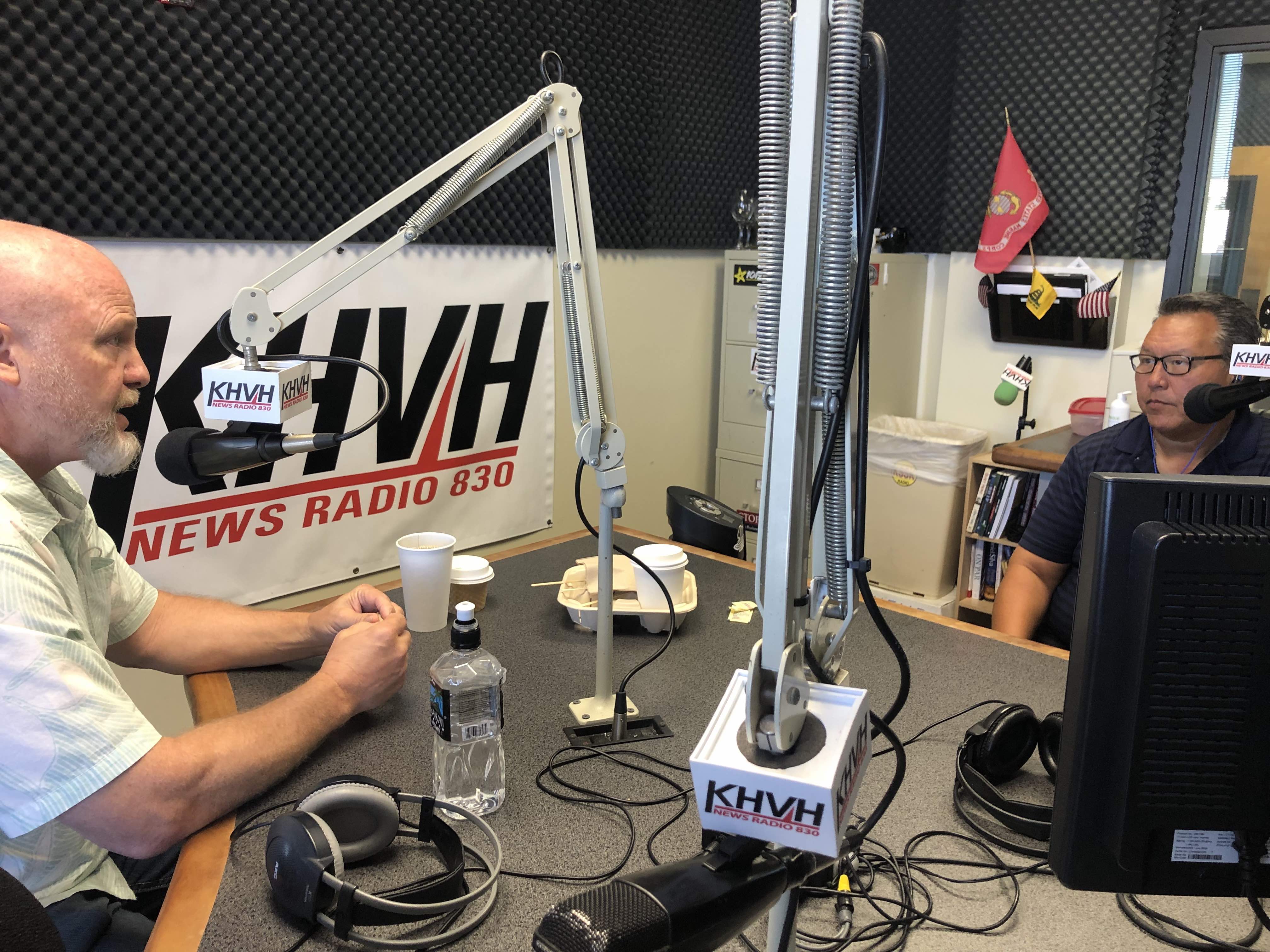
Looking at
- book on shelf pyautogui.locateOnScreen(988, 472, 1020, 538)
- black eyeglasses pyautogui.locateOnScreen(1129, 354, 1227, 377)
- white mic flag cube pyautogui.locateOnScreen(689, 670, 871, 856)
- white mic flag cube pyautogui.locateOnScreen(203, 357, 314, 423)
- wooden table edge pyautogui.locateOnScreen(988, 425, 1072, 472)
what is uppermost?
black eyeglasses pyautogui.locateOnScreen(1129, 354, 1227, 377)

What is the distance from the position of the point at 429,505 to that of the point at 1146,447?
6.33ft

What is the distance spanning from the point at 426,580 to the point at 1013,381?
8.40 ft

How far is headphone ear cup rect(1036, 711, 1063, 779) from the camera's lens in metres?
1.24

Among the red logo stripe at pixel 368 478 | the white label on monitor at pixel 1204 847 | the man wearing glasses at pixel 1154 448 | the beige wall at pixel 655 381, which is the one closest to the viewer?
the white label on monitor at pixel 1204 847

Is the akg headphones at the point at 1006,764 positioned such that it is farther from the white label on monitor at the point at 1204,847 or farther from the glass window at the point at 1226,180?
the glass window at the point at 1226,180

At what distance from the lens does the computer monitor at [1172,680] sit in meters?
0.64


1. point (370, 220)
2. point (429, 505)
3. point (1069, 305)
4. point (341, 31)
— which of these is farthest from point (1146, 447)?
point (341, 31)

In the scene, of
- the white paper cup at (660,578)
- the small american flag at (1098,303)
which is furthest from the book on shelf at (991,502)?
the white paper cup at (660,578)

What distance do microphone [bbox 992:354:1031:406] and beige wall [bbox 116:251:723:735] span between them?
3.62 ft

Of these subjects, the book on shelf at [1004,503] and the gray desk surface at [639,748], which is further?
the book on shelf at [1004,503]

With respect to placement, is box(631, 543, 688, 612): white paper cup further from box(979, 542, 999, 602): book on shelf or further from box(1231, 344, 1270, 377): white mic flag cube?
box(979, 542, 999, 602): book on shelf

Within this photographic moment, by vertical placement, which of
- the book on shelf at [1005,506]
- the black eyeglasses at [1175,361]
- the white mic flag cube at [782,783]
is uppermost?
the black eyeglasses at [1175,361]

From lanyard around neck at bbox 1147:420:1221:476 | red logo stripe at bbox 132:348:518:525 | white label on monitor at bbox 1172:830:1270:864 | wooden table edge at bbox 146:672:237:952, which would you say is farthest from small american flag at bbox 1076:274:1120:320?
wooden table edge at bbox 146:672:237:952

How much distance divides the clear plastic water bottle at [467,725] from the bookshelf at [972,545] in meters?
2.41
